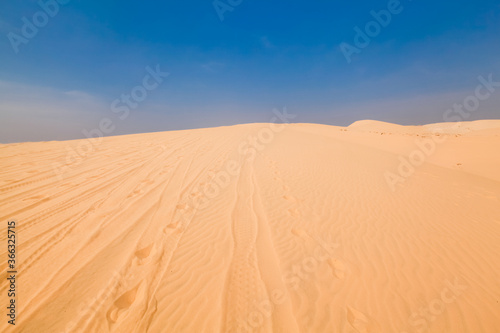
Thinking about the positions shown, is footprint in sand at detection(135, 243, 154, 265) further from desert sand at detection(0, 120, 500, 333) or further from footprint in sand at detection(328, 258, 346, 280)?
footprint in sand at detection(328, 258, 346, 280)

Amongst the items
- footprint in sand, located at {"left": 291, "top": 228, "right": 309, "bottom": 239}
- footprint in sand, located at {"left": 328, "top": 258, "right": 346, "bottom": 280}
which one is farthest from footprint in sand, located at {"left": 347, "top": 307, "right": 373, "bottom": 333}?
footprint in sand, located at {"left": 291, "top": 228, "right": 309, "bottom": 239}

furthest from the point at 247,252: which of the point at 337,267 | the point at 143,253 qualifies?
the point at 143,253

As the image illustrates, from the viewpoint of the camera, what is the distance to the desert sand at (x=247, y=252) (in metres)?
2.00

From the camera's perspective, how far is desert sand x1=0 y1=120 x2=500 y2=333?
2002 millimetres

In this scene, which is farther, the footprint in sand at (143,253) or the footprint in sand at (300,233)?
the footprint in sand at (300,233)

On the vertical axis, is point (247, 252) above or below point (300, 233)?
below

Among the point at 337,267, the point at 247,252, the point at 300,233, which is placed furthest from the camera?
the point at 300,233

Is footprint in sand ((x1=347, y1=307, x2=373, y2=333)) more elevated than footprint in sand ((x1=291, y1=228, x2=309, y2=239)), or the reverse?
footprint in sand ((x1=291, y1=228, x2=309, y2=239))

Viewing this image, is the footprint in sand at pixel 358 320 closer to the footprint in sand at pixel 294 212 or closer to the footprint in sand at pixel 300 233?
the footprint in sand at pixel 300 233

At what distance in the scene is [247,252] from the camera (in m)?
2.89

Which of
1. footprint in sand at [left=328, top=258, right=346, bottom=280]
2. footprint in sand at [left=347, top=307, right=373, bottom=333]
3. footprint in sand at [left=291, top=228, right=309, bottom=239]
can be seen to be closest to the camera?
footprint in sand at [left=347, top=307, right=373, bottom=333]

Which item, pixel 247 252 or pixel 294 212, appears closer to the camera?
pixel 247 252

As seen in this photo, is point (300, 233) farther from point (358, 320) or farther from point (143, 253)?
point (143, 253)

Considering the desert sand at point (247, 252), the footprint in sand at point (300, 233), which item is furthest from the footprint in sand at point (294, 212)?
the footprint in sand at point (300, 233)
